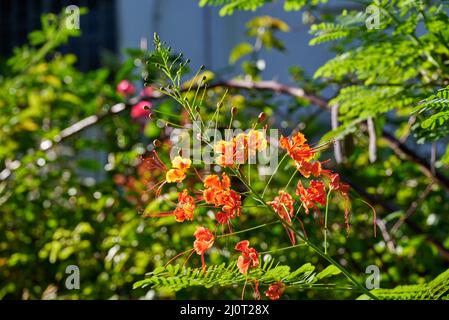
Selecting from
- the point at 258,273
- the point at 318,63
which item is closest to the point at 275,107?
the point at 258,273

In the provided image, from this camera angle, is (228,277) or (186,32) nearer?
(228,277)

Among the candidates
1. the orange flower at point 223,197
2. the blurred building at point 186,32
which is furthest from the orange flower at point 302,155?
the blurred building at point 186,32

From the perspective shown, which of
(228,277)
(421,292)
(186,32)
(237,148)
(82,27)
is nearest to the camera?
(237,148)

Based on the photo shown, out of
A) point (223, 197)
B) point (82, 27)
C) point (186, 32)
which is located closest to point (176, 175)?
point (223, 197)

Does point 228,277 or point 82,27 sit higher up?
point 82,27

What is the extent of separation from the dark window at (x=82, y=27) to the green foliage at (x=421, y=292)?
24.4ft

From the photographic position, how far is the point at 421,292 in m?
1.59

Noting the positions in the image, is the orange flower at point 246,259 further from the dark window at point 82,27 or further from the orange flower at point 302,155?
the dark window at point 82,27

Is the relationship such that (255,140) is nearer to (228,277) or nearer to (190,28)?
(228,277)

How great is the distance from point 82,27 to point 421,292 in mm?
7985

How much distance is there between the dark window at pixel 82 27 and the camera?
8.99 meters

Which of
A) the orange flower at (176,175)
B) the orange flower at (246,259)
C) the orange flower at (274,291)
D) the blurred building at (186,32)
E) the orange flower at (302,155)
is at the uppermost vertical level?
the blurred building at (186,32)

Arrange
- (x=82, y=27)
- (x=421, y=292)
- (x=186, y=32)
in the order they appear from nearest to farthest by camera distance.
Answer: (x=421, y=292) < (x=186, y=32) < (x=82, y=27)

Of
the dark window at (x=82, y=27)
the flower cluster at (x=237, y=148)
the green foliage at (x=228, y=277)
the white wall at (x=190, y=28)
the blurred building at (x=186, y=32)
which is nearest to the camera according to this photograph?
the flower cluster at (x=237, y=148)
